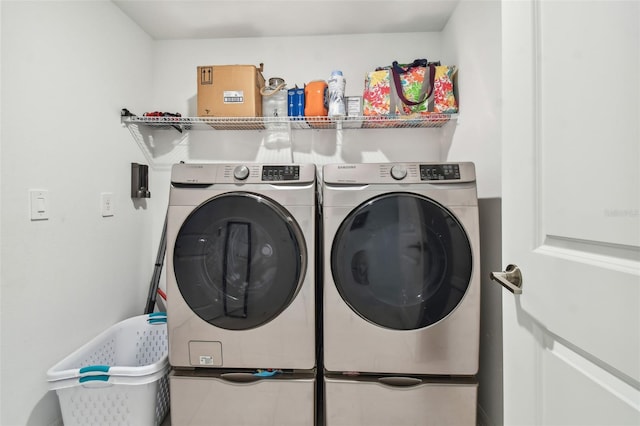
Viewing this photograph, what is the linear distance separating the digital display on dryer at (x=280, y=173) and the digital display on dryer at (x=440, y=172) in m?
0.59

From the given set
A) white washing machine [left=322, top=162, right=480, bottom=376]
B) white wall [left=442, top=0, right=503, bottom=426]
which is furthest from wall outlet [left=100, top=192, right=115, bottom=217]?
white wall [left=442, top=0, right=503, bottom=426]

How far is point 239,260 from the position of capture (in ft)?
4.58

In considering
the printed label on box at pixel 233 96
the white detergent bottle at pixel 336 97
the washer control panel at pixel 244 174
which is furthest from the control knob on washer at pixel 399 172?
the printed label on box at pixel 233 96

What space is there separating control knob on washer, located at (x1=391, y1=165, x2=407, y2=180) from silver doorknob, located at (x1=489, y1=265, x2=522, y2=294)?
0.66m

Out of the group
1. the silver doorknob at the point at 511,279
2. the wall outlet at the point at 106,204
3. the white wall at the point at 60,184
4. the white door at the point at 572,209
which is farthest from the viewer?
the wall outlet at the point at 106,204

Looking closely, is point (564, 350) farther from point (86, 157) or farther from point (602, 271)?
point (86, 157)

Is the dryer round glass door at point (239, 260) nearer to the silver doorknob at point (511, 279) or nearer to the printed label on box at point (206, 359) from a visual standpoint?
the printed label on box at point (206, 359)

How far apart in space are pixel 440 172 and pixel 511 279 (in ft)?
2.31

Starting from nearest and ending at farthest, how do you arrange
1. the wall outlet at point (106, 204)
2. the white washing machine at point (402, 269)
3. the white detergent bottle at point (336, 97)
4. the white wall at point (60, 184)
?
the white wall at point (60, 184) < the white washing machine at point (402, 269) < the wall outlet at point (106, 204) < the white detergent bottle at point (336, 97)

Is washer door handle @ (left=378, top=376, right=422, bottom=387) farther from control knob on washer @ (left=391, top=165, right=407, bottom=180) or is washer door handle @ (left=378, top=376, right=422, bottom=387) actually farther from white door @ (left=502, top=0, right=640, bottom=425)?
control knob on washer @ (left=391, top=165, right=407, bottom=180)

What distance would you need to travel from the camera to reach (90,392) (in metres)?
1.33

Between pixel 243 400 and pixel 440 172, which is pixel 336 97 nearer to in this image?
pixel 440 172

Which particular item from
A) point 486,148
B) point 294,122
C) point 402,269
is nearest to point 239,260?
point 402,269

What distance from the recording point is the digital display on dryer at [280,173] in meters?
1.41
